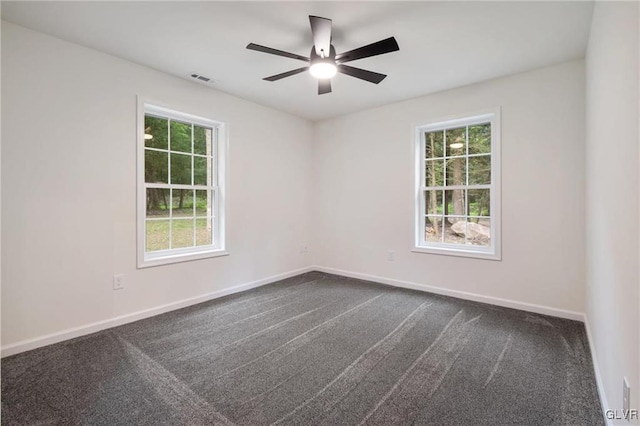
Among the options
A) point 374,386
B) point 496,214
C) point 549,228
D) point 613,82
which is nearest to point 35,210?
point 374,386

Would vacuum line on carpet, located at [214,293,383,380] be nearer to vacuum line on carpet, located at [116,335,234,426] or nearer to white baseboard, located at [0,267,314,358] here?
vacuum line on carpet, located at [116,335,234,426]

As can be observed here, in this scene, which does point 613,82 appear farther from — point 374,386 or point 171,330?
point 171,330

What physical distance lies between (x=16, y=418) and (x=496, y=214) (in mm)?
4233

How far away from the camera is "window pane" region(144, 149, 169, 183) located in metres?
3.14

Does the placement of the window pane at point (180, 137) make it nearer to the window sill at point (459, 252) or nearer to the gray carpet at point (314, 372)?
the gray carpet at point (314, 372)

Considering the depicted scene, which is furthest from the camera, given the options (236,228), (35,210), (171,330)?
(236,228)

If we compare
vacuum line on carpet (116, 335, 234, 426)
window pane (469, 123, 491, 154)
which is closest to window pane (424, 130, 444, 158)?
window pane (469, 123, 491, 154)

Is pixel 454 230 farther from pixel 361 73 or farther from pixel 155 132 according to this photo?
pixel 155 132

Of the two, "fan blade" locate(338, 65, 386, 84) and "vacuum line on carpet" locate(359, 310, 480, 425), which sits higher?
"fan blade" locate(338, 65, 386, 84)

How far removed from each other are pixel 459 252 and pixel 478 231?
0.36 metres

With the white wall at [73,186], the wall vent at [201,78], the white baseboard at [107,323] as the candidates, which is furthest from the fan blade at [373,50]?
the white baseboard at [107,323]

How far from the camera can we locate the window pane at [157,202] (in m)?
3.17

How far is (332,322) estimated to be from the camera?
2.87 m

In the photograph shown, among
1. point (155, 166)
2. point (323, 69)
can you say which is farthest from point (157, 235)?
point (323, 69)
